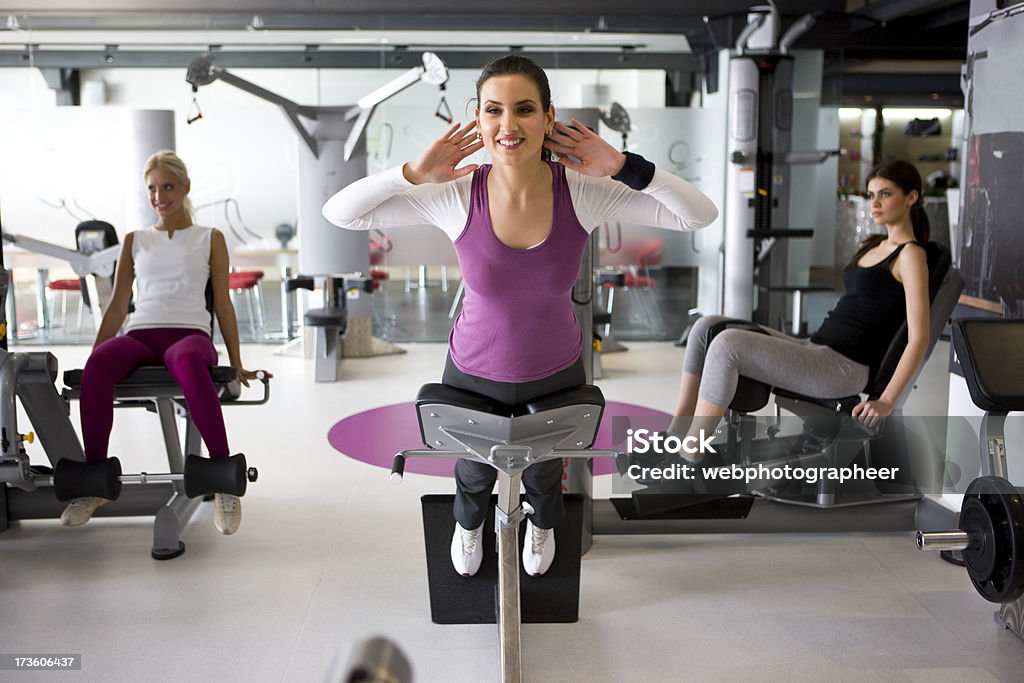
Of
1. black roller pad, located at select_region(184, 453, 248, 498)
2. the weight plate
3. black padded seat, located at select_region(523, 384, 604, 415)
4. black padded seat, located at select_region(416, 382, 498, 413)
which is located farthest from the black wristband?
black roller pad, located at select_region(184, 453, 248, 498)

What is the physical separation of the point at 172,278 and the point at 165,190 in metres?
0.31

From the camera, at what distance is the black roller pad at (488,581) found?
8.55 feet

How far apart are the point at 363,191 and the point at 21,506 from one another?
186cm

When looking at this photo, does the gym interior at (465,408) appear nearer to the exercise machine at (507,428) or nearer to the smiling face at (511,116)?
the exercise machine at (507,428)

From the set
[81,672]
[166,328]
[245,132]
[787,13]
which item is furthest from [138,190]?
[81,672]

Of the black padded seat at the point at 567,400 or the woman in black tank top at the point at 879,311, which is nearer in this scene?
the black padded seat at the point at 567,400

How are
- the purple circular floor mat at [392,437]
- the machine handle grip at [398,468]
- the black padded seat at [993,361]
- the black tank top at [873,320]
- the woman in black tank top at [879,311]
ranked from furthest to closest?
the purple circular floor mat at [392,437] → the black tank top at [873,320] → the woman in black tank top at [879,311] → the black padded seat at [993,361] → the machine handle grip at [398,468]

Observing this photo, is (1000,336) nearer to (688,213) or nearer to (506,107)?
(688,213)

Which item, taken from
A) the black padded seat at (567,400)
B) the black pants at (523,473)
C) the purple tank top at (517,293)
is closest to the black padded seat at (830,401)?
the black pants at (523,473)

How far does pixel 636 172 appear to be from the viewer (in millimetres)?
2104

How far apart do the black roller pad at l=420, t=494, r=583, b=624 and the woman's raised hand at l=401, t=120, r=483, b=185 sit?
0.94m

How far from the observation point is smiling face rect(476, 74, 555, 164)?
2043 millimetres

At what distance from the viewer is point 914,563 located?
302cm

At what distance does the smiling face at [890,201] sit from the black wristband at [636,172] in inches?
55.3
